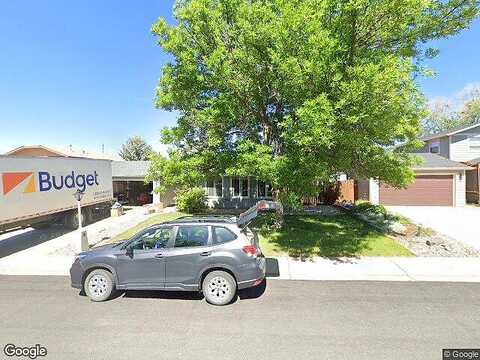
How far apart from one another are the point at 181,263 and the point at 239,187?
1541cm

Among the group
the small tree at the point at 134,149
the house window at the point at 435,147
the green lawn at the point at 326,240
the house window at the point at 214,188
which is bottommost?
the green lawn at the point at 326,240

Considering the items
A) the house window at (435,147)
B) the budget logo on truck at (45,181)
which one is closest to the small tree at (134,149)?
the budget logo on truck at (45,181)

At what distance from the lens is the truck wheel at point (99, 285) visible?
20.9 ft

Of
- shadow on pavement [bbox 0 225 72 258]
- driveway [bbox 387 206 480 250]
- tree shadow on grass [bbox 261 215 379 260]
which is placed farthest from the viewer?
driveway [bbox 387 206 480 250]

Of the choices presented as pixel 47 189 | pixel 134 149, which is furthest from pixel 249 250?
pixel 134 149

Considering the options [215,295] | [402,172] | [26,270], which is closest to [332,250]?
[402,172]

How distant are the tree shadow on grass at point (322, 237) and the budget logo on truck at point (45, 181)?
31.5ft

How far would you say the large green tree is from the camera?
7.83m

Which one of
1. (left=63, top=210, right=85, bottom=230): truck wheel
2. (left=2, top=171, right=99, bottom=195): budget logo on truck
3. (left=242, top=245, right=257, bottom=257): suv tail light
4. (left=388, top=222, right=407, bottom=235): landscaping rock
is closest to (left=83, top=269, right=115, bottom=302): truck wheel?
(left=242, top=245, right=257, bottom=257): suv tail light

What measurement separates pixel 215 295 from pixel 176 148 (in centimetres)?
724

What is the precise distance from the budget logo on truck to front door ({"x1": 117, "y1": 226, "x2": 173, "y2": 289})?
768cm

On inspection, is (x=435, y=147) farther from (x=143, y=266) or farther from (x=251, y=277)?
(x=143, y=266)

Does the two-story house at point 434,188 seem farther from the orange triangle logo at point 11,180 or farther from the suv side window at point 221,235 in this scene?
the orange triangle logo at point 11,180

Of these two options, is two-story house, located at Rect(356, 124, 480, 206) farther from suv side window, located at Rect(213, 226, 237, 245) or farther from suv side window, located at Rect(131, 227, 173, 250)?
suv side window, located at Rect(131, 227, 173, 250)
